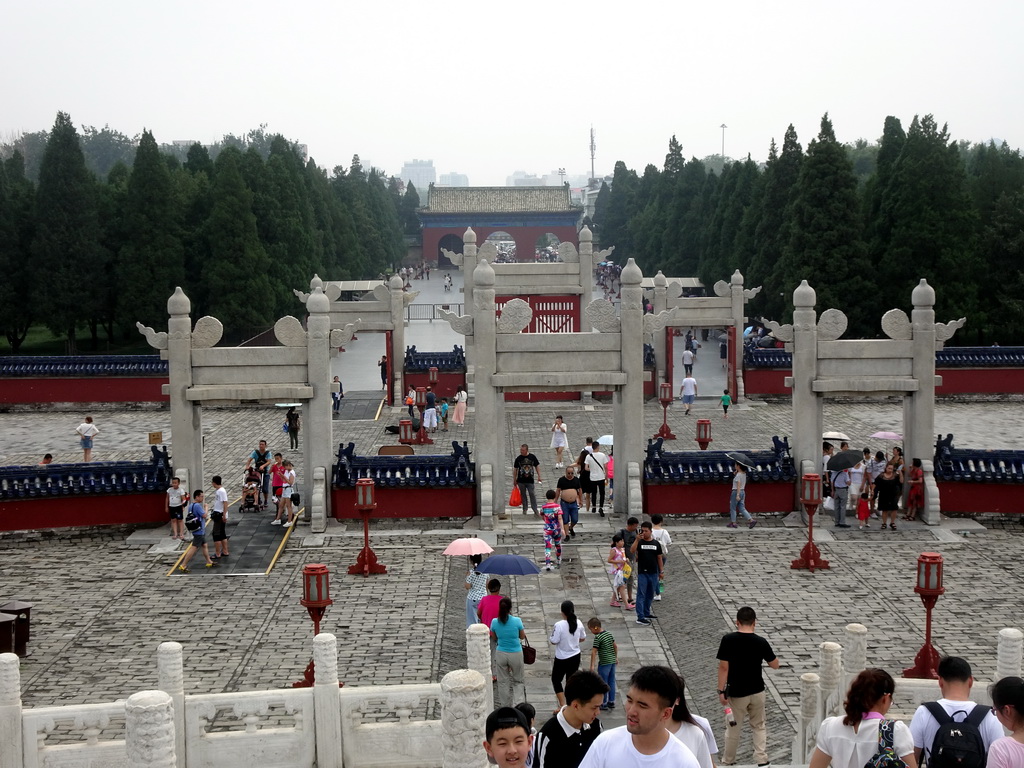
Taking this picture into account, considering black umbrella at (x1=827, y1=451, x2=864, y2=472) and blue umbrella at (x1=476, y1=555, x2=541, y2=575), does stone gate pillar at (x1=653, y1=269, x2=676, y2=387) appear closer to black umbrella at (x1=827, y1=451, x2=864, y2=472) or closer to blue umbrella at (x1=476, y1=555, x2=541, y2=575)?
black umbrella at (x1=827, y1=451, x2=864, y2=472)

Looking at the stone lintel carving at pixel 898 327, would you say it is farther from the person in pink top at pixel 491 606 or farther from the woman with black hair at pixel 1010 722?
the woman with black hair at pixel 1010 722

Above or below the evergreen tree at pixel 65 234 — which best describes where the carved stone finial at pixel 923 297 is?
below

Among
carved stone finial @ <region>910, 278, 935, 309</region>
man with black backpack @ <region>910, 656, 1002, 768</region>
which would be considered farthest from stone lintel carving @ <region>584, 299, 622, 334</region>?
man with black backpack @ <region>910, 656, 1002, 768</region>

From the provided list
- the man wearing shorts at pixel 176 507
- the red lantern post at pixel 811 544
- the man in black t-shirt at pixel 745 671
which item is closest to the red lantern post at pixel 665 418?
the red lantern post at pixel 811 544

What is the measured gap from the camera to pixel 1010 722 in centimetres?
693

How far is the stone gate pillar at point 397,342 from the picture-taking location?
109ft

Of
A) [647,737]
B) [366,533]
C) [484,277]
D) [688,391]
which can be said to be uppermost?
[484,277]

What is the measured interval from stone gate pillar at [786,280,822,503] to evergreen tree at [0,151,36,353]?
25675 mm

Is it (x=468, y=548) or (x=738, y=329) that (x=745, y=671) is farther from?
(x=738, y=329)

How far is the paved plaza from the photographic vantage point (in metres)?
13.5

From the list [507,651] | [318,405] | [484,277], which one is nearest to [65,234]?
[318,405]

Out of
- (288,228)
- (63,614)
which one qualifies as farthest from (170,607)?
(288,228)

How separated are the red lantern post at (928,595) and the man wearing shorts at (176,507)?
10.9 m

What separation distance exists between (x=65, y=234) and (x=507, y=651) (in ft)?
99.9
